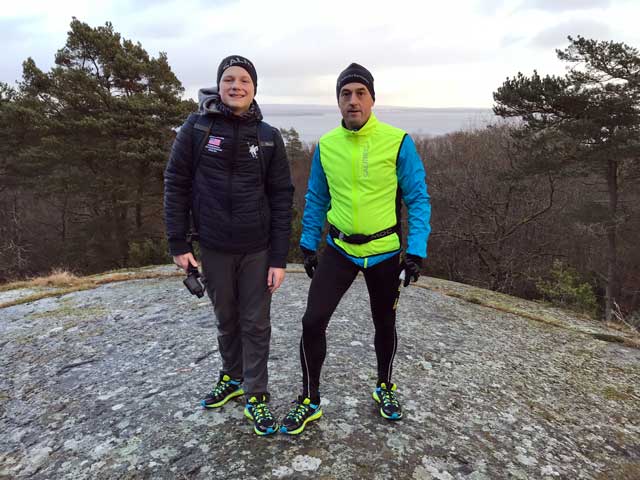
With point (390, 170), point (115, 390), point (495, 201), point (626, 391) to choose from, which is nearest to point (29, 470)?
point (115, 390)

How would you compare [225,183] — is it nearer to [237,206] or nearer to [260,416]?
[237,206]

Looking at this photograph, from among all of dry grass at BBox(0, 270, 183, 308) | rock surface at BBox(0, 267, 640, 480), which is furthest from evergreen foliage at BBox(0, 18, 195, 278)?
rock surface at BBox(0, 267, 640, 480)

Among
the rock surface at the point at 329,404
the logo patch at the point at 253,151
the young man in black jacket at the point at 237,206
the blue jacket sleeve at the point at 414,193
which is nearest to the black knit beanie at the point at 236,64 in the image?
the young man in black jacket at the point at 237,206

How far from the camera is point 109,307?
262 inches

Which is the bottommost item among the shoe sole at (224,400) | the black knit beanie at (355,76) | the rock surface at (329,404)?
the rock surface at (329,404)

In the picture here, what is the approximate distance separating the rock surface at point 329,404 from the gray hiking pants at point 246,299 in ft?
1.56

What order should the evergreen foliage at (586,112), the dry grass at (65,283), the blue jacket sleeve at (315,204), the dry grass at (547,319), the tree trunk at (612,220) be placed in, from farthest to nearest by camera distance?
the tree trunk at (612,220)
the evergreen foliage at (586,112)
the dry grass at (65,283)
the dry grass at (547,319)
the blue jacket sleeve at (315,204)

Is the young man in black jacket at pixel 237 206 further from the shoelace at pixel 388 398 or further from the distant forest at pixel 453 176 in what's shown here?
the distant forest at pixel 453 176

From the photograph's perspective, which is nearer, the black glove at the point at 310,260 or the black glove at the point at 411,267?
the black glove at the point at 411,267

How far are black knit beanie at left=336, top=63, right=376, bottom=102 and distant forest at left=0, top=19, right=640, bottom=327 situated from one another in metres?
10.3

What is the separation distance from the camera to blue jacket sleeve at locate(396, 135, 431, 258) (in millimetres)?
2738

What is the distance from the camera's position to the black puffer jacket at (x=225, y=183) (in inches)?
107

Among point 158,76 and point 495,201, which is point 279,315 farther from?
point 495,201

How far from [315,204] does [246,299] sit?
878 millimetres
